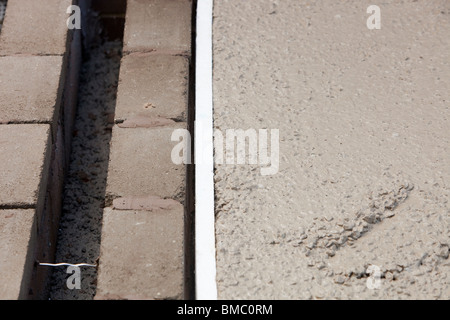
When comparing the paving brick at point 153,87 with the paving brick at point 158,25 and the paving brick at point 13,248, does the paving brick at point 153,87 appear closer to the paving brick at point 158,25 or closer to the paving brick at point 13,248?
the paving brick at point 158,25

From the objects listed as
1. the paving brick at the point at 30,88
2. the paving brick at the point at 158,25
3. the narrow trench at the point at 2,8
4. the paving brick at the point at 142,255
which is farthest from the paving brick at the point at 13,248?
the narrow trench at the point at 2,8

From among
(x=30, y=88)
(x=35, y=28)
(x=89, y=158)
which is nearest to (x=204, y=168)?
(x=89, y=158)

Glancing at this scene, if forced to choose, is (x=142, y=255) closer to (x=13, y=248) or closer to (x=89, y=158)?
(x=13, y=248)

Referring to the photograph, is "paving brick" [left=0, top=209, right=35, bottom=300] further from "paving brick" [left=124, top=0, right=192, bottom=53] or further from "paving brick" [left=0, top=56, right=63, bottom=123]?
"paving brick" [left=124, top=0, right=192, bottom=53]

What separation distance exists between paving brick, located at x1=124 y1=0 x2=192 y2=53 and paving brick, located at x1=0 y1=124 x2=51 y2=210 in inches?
26.1

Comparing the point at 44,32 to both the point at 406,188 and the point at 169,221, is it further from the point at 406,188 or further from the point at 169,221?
the point at 406,188

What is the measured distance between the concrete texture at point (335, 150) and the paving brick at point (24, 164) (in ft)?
2.26

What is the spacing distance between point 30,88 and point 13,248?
0.81 meters

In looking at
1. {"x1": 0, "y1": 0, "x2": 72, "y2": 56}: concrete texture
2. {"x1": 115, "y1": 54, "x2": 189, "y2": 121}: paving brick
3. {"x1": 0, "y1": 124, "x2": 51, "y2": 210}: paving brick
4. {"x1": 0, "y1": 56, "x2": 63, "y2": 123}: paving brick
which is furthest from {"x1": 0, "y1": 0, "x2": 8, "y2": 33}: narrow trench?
{"x1": 0, "y1": 124, "x2": 51, "y2": 210}: paving brick

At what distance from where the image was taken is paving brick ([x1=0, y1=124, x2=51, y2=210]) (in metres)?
2.46

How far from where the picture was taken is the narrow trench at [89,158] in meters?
2.70

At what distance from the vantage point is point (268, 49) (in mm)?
3078
